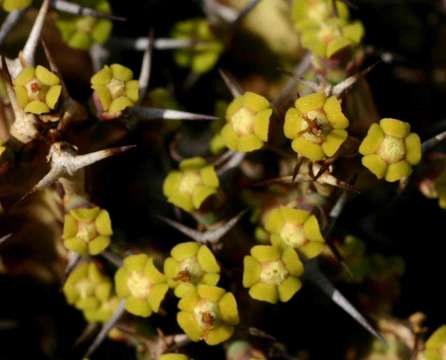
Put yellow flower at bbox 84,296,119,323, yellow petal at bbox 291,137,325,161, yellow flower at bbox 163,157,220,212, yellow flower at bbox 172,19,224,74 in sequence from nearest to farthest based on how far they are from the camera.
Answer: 1. yellow petal at bbox 291,137,325,161
2. yellow flower at bbox 163,157,220,212
3. yellow flower at bbox 84,296,119,323
4. yellow flower at bbox 172,19,224,74

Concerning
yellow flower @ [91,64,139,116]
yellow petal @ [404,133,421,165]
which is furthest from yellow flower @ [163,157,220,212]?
yellow petal @ [404,133,421,165]

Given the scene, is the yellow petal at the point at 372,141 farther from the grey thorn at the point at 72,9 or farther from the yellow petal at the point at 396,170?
Answer: the grey thorn at the point at 72,9

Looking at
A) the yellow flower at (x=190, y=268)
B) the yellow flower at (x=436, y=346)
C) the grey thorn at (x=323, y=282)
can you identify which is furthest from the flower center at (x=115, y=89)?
the yellow flower at (x=436, y=346)

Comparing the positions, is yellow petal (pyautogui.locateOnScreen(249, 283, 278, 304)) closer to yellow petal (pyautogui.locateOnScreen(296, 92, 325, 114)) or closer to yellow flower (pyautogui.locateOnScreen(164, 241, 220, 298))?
yellow flower (pyautogui.locateOnScreen(164, 241, 220, 298))

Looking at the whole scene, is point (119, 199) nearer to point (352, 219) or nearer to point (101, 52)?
point (101, 52)

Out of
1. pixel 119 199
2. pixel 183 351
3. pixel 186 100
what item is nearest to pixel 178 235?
pixel 119 199

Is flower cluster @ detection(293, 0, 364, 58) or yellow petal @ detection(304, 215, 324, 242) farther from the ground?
flower cluster @ detection(293, 0, 364, 58)
